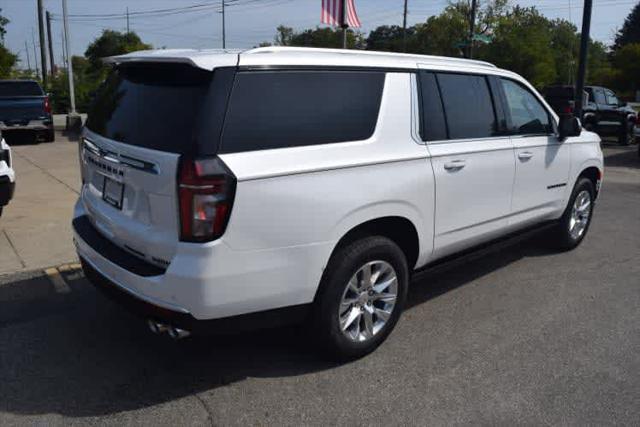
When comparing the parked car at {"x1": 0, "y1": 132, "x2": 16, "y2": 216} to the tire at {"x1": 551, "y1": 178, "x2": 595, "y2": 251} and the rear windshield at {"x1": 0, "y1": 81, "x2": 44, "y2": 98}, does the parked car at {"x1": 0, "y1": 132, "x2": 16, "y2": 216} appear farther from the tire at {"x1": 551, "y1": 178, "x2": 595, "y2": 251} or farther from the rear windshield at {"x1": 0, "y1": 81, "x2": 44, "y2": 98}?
the rear windshield at {"x1": 0, "y1": 81, "x2": 44, "y2": 98}

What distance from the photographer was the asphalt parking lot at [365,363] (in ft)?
9.99

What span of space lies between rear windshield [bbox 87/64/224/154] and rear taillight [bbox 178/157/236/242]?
0.12 m

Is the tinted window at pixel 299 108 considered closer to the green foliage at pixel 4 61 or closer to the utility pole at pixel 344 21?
the utility pole at pixel 344 21

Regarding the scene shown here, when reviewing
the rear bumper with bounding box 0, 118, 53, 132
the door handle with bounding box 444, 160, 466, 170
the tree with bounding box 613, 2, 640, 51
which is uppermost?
the tree with bounding box 613, 2, 640, 51

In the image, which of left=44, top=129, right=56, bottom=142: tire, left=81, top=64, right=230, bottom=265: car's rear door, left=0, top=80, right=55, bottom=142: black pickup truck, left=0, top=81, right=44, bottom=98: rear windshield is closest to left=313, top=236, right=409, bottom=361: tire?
left=81, top=64, right=230, bottom=265: car's rear door

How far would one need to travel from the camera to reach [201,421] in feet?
9.66

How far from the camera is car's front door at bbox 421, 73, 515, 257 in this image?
3.87 meters

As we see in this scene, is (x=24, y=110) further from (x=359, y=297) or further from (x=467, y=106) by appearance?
(x=359, y=297)

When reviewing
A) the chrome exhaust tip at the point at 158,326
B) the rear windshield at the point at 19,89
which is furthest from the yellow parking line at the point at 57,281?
the rear windshield at the point at 19,89

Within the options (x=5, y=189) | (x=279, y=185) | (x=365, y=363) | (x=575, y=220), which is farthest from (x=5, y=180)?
(x=575, y=220)

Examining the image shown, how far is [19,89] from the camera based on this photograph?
1524cm

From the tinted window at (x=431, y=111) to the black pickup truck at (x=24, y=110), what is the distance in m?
13.2

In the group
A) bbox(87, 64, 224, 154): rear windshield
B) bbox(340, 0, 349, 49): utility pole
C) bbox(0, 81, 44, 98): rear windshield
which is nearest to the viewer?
bbox(87, 64, 224, 154): rear windshield

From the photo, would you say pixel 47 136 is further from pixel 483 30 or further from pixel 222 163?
pixel 483 30
